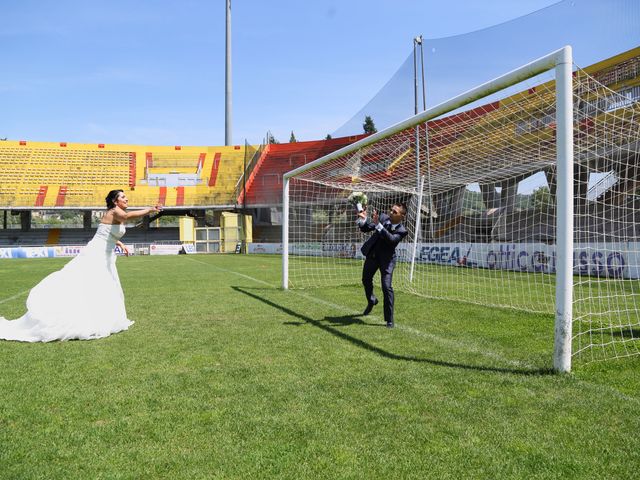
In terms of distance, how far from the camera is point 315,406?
3.65 metres

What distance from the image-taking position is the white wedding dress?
5.99 m

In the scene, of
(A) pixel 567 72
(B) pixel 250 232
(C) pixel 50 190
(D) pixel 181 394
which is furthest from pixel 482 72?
(C) pixel 50 190

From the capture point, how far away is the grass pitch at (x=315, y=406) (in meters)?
2.75

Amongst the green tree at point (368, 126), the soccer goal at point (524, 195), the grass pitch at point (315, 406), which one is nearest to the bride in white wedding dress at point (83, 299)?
the grass pitch at point (315, 406)

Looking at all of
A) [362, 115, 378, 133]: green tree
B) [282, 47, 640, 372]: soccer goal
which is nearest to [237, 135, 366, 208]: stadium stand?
[362, 115, 378, 133]: green tree

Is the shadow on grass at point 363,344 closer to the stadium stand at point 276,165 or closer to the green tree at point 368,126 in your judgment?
the stadium stand at point 276,165

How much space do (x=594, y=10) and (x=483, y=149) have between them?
12913 millimetres

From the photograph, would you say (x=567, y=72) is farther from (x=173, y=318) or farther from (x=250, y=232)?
(x=250, y=232)

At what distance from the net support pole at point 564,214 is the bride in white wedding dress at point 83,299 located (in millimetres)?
4682

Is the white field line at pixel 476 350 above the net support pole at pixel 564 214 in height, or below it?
below

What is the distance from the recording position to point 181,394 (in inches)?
Answer: 156

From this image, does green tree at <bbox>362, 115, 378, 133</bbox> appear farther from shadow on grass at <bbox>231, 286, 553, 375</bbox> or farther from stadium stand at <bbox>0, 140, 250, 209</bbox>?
shadow on grass at <bbox>231, 286, 553, 375</bbox>

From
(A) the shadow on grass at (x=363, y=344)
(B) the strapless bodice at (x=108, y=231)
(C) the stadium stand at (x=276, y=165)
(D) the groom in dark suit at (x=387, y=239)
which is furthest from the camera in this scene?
(C) the stadium stand at (x=276, y=165)

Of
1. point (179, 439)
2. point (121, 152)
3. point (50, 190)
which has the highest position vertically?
point (121, 152)
